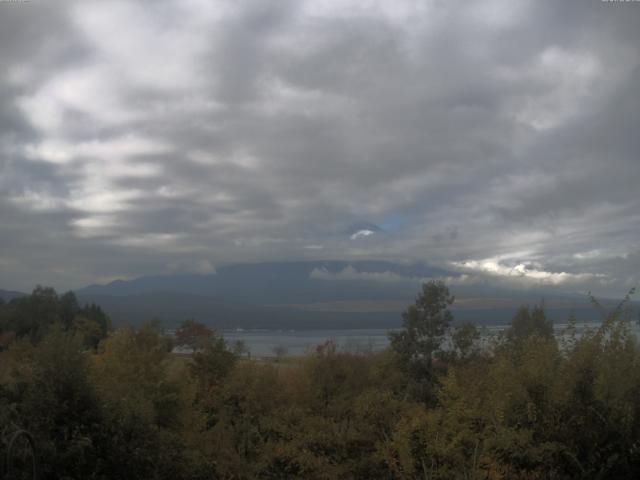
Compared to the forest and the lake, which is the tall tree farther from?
the lake

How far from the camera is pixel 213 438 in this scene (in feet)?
96.5

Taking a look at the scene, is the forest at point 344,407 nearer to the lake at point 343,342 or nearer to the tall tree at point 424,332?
the tall tree at point 424,332

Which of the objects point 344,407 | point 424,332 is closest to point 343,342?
point 424,332

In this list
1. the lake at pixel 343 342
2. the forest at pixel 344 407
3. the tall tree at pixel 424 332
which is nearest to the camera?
the forest at pixel 344 407

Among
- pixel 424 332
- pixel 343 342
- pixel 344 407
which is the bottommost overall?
pixel 344 407

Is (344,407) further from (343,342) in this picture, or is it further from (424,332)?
(343,342)

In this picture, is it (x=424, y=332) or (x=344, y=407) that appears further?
(x=424, y=332)

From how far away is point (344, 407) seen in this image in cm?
3425

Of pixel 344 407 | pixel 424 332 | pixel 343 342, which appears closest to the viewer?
pixel 344 407

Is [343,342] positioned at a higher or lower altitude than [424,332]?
lower

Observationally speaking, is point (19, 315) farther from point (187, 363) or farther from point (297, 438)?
point (297, 438)

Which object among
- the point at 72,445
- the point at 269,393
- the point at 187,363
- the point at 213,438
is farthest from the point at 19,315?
the point at 72,445

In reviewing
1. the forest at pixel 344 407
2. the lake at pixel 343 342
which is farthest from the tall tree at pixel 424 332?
the lake at pixel 343 342

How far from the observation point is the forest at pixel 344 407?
1282 centimetres
